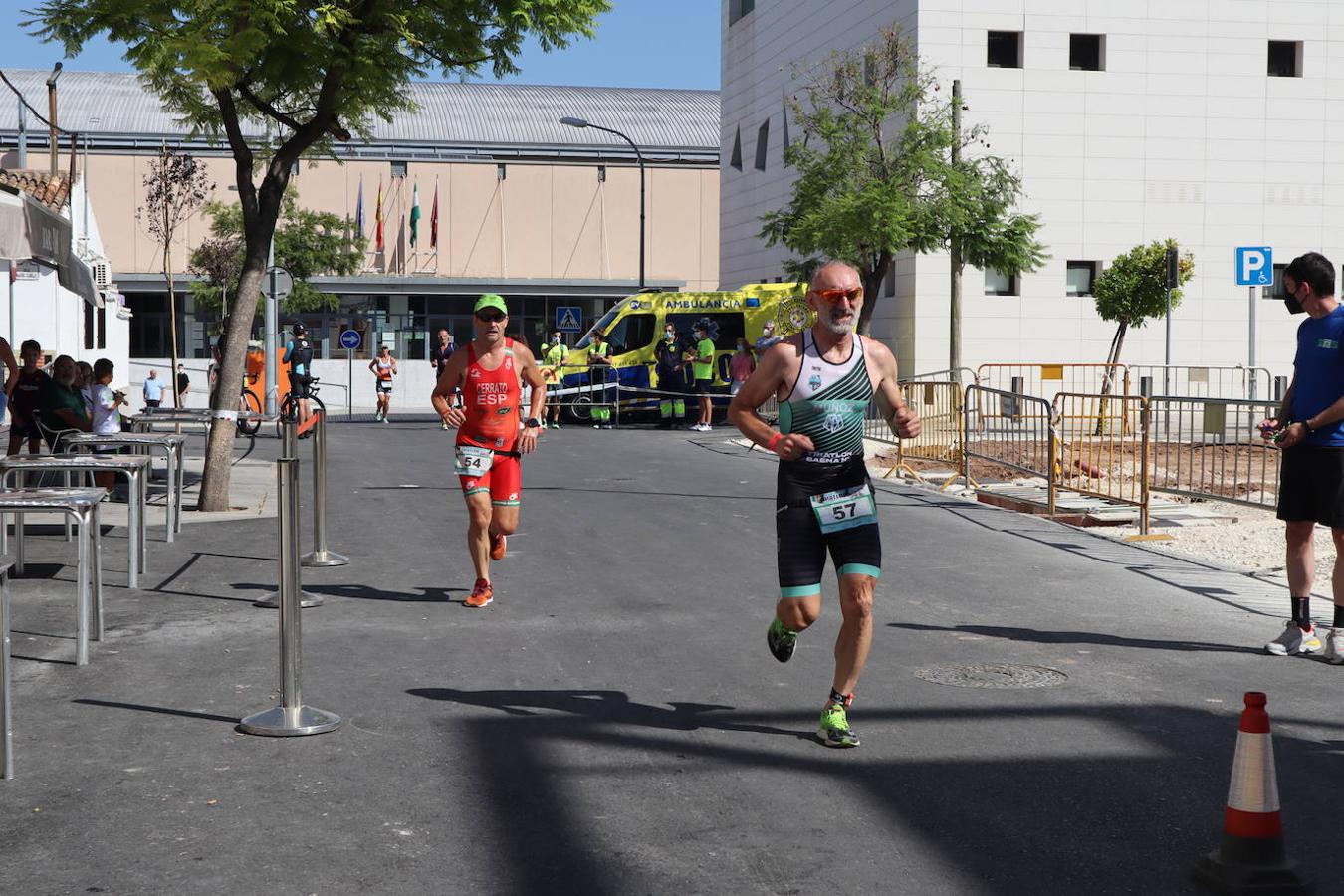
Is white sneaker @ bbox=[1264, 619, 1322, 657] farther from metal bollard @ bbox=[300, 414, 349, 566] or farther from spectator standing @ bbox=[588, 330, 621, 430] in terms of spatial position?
spectator standing @ bbox=[588, 330, 621, 430]

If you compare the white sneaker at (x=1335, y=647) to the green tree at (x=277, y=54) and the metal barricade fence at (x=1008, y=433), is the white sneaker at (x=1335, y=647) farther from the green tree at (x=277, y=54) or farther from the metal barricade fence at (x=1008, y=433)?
the green tree at (x=277, y=54)

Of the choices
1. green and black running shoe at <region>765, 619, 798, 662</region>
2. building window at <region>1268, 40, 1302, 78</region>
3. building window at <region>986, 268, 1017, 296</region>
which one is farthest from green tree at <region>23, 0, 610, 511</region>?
building window at <region>1268, 40, 1302, 78</region>

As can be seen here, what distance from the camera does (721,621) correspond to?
897 centimetres

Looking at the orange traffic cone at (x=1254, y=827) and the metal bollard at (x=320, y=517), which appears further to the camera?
the metal bollard at (x=320, y=517)

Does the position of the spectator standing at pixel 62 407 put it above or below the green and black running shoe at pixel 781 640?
above

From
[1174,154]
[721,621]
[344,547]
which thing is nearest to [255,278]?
[344,547]

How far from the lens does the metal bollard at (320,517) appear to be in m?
11.2

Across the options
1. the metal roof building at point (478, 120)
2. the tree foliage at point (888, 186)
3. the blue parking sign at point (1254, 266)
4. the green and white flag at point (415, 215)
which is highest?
the metal roof building at point (478, 120)

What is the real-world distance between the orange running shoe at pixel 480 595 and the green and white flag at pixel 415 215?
54435mm

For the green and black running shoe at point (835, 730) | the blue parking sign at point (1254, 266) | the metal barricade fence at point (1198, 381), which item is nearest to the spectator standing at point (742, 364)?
the blue parking sign at point (1254, 266)

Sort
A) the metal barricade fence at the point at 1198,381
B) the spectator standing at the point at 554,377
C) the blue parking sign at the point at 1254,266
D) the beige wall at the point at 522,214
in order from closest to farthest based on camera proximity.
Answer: the blue parking sign at the point at 1254,266 → the spectator standing at the point at 554,377 → the metal barricade fence at the point at 1198,381 → the beige wall at the point at 522,214

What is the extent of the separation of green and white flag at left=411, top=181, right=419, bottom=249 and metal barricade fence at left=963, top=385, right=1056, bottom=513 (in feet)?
151

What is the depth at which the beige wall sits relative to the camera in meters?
63.6

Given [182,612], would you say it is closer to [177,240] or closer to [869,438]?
[869,438]
